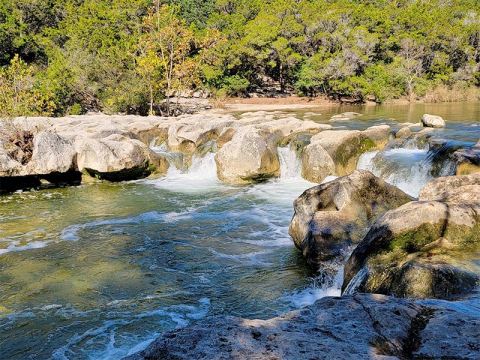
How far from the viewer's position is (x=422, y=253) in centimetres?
586

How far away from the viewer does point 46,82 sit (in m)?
28.9

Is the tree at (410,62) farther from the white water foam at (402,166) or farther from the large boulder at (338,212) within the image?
the large boulder at (338,212)

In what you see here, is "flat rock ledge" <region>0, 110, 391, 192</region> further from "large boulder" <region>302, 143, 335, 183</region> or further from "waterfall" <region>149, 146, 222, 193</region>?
"waterfall" <region>149, 146, 222, 193</region>

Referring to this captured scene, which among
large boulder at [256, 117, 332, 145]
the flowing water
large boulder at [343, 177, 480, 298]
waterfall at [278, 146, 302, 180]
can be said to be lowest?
the flowing water

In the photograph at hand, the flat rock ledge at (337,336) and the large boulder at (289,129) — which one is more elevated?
the large boulder at (289,129)

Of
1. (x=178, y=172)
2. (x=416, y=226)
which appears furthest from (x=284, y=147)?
(x=416, y=226)

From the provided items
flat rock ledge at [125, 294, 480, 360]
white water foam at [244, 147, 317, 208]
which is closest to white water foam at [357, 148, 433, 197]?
white water foam at [244, 147, 317, 208]

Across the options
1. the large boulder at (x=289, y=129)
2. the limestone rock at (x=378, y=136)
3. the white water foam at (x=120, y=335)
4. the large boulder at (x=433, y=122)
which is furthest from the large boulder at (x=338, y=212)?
the large boulder at (x=433, y=122)

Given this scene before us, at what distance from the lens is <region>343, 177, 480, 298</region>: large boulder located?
16.8 feet

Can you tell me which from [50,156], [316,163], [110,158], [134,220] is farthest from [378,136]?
[50,156]

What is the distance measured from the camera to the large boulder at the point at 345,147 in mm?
15477

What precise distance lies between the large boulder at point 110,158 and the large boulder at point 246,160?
3.21 metres

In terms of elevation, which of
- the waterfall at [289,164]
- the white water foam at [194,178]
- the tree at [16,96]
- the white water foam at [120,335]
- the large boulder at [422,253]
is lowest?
the white water foam at [120,335]

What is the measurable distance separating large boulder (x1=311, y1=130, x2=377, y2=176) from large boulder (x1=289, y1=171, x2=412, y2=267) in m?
5.98
